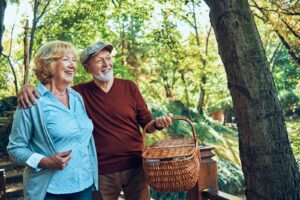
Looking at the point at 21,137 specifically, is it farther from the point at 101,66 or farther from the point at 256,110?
the point at 256,110

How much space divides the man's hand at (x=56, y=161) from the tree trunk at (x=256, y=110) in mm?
1009

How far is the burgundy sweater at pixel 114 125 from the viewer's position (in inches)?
87.3

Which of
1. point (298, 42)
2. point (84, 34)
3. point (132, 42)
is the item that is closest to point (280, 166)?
point (298, 42)

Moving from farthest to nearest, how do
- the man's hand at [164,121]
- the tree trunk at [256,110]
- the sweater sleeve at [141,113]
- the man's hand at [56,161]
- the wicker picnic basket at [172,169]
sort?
1. the sweater sleeve at [141,113]
2. the man's hand at [164,121]
3. the tree trunk at [256,110]
4. the wicker picnic basket at [172,169]
5. the man's hand at [56,161]

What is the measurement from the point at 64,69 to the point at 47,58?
0.11 metres

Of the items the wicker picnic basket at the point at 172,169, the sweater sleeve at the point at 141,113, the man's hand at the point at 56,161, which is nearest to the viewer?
the man's hand at the point at 56,161

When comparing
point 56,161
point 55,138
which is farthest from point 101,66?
point 56,161

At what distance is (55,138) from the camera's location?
5.87ft

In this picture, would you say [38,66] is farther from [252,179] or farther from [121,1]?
[121,1]

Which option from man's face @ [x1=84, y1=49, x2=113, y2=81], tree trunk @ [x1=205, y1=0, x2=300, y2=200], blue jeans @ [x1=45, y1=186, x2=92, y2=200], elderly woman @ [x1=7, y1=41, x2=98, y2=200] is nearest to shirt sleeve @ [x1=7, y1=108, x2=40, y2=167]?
elderly woman @ [x1=7, y1=41, x2=98, y2=200]

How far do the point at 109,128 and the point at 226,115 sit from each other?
674 inches

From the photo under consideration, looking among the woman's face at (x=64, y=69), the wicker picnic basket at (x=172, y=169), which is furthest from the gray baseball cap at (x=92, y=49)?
the wicker picnic basket at (x=172, y=169)

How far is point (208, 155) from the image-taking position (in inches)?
96.3

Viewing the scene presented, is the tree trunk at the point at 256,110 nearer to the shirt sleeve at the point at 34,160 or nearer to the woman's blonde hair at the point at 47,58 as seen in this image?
the woman's blonde hair at the point at 47,58
